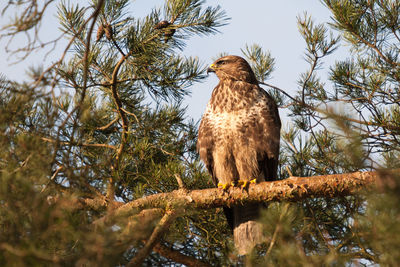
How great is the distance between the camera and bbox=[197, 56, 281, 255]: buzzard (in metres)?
3.93

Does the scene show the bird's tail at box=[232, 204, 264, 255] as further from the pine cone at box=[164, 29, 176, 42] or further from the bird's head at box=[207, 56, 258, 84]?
the pine cone at box=[164, 29, 176, 42]

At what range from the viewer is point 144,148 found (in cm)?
359

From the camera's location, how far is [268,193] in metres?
3.09

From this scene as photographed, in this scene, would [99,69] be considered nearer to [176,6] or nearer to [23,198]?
[176,6]

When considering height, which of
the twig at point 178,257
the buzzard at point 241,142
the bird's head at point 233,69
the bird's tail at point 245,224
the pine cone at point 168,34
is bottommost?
the twig at point 178,257

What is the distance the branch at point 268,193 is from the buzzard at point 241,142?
0.67 metres

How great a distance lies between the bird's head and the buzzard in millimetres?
236

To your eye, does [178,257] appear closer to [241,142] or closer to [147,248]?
[241,142]

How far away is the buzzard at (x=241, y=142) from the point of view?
3.93m

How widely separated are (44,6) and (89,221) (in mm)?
944

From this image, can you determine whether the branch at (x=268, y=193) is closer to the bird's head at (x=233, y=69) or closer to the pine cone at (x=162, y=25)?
the pine cone at (x=162, y=25)

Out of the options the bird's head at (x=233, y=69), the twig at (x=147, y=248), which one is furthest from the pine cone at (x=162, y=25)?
the twig at (x=147, y=248)

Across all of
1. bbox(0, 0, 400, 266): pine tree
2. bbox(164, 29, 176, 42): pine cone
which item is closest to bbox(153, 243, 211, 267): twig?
bbox(0, 0, 400, 266): pine tree

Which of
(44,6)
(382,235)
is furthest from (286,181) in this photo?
(44,6)
